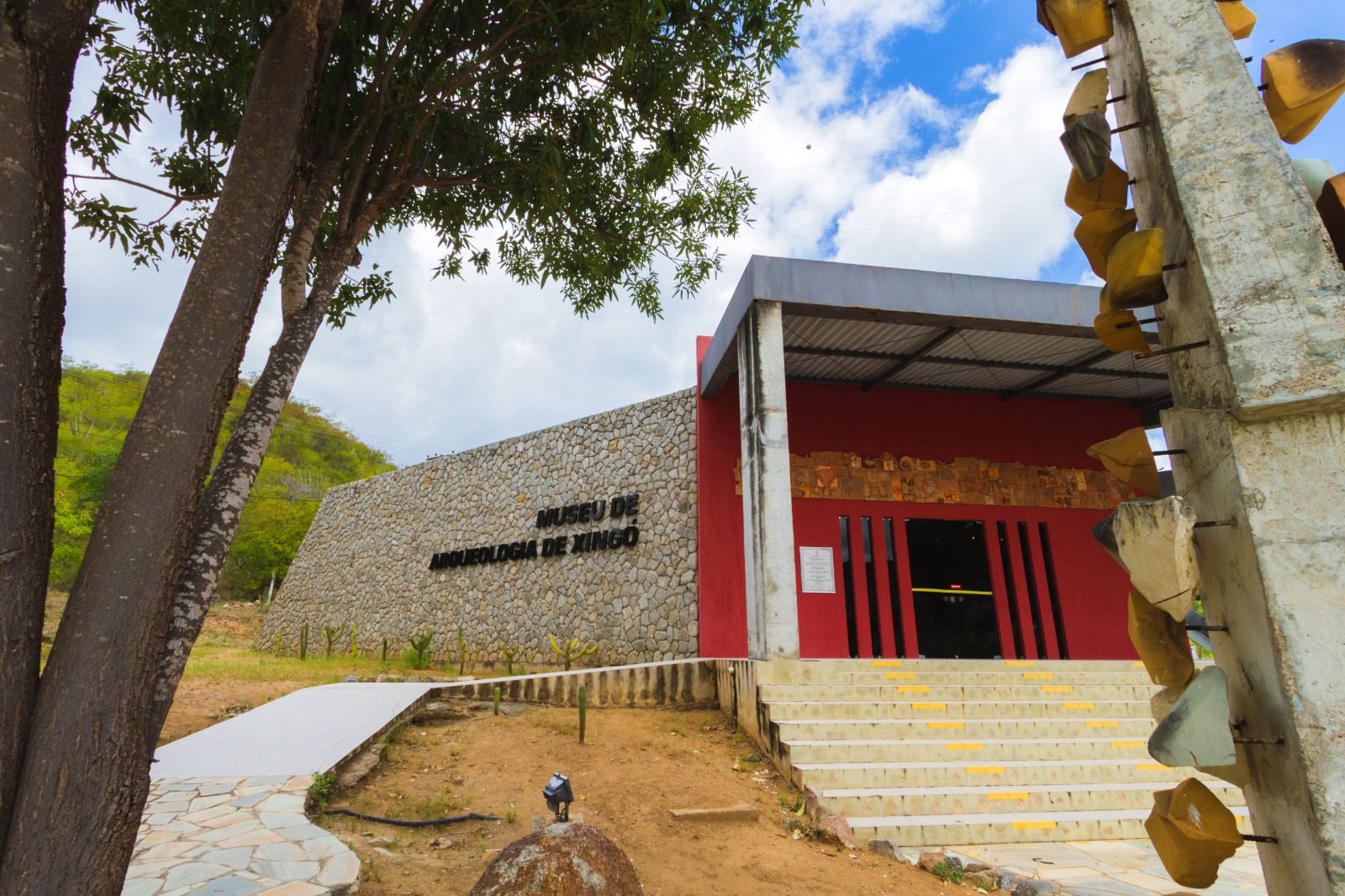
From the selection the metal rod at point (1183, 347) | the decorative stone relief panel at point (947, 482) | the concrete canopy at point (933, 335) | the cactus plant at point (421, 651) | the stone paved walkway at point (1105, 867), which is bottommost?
the stone paved walkway at point (1105, 867)

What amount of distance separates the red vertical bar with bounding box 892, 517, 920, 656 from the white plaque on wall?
1264 mm

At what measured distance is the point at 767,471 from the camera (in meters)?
8.23

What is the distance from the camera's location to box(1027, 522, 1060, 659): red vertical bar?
12102 millimetres

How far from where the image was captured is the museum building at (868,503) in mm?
11188

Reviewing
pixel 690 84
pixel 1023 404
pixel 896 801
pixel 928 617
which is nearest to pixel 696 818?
pixel 896 801

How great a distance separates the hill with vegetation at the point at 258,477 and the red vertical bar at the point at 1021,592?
2072 cm

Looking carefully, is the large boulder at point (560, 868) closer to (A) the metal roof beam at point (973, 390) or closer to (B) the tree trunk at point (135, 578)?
(B) the tree trunk at point (135, 578)

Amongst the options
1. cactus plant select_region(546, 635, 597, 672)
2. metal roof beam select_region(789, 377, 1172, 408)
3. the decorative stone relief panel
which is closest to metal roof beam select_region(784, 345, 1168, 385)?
metal roof beam select_region(789, 377, 1172, 408)

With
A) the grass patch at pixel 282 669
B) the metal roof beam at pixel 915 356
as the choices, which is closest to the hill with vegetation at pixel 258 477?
the grass patch at pixel 282 669

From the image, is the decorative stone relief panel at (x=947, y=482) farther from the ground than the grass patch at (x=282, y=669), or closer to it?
farther from the ground

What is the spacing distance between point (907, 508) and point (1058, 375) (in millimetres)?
3240

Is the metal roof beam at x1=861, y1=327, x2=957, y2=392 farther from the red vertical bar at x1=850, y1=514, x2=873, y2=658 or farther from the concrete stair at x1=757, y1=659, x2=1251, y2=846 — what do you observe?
the concrete stair at x1=757, y1=659, x2=1251, y2=846

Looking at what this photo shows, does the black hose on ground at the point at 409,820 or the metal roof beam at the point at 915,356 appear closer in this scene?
the black hose on ground at the point at 409,820

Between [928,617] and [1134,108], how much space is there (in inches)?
426
